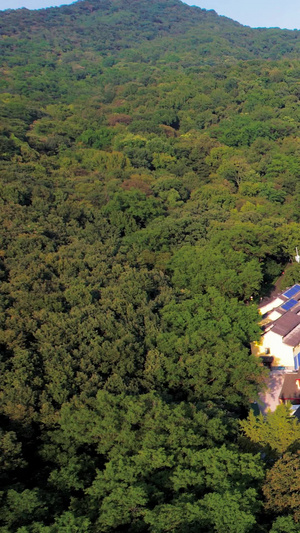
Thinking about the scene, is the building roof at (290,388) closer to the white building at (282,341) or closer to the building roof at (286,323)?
the white building at (282,341)

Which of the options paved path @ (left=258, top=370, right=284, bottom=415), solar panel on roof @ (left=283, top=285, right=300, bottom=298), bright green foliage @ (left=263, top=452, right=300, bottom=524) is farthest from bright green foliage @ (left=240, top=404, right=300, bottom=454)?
solar panel on roof @ (left=283, top=285, right=300, bottom=298)

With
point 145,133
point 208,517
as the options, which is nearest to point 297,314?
point 208,517

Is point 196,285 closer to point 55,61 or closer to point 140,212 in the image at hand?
point 140,212

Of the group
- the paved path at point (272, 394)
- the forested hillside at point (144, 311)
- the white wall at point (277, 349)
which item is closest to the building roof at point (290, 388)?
the paved path at point (272, 394)

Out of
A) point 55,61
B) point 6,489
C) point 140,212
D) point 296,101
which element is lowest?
point 6,489

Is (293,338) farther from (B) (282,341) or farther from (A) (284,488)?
(A) (284,488)

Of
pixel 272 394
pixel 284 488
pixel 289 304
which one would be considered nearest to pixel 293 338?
pixel 289 304
